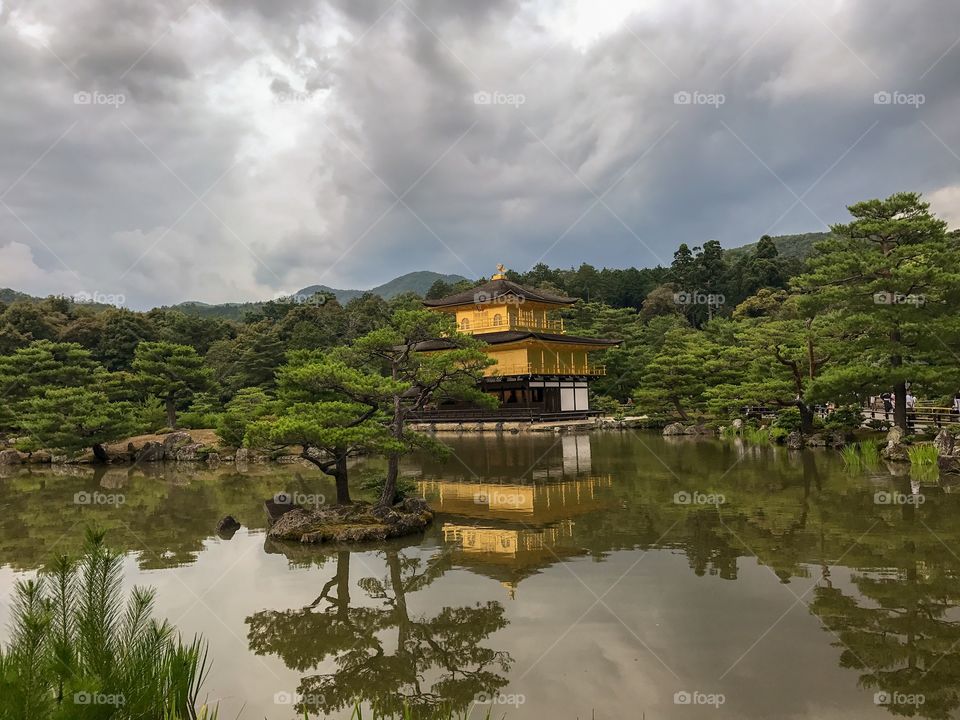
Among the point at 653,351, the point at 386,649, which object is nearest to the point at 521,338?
the point at 653,351

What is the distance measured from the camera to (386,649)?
545 centimetres

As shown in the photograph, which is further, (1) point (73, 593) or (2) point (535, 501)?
(2) point (535, 501)

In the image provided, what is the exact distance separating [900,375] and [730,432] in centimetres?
955

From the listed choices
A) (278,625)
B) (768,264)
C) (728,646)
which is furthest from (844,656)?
(768,264)

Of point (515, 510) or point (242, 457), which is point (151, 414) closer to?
point (242, 457)

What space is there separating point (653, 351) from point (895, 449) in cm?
2380

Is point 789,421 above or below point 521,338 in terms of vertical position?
below

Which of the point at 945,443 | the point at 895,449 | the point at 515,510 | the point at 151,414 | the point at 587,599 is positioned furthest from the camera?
the point at 151,414

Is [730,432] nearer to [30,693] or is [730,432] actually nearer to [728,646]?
[728,646]

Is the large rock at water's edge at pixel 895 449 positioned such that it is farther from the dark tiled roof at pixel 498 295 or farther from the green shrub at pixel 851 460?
the dark tiled roof at pixel 498 295

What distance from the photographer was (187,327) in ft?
158

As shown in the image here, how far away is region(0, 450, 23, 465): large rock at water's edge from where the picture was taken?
23.0 m

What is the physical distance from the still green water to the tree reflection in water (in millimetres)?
22

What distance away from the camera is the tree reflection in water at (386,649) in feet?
15.1
